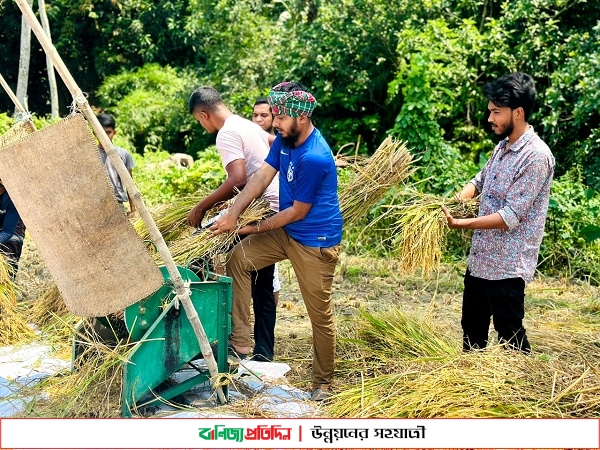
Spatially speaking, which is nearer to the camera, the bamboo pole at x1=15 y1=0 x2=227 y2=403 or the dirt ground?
the bamboo pole at x1=15 y1=0 x2=227 y2=403

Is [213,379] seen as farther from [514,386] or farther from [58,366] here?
[514,386]

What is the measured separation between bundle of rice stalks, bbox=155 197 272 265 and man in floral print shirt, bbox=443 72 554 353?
102cm

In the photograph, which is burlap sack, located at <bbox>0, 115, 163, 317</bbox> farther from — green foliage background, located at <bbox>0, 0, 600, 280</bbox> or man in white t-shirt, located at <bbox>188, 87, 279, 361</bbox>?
green foliage background, located at <bbox>0, 0, 600, 280</bbox>

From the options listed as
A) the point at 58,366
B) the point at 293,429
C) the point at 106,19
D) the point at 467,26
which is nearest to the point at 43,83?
the point at 106,19

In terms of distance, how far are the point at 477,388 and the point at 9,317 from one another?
3013 millimetres

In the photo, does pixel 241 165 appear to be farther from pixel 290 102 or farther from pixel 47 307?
pixel 47 307

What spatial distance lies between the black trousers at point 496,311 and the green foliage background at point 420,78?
0.81 m

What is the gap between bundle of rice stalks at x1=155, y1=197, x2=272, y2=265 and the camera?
3855mm

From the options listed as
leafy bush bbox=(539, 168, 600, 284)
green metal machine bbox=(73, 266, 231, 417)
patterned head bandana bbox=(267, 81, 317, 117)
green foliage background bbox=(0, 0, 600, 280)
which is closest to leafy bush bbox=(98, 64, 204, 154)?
green foliage background bbox=(0, 0, 600, 280)

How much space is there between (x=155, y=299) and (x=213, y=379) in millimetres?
471

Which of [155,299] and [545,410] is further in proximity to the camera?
[155,299]

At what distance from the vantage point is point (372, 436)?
3.19 meters

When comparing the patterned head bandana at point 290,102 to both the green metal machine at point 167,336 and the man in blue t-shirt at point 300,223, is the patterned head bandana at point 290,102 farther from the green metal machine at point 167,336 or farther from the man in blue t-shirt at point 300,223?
the green metal machine at point 167,336

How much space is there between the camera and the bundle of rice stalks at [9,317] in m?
4.74
